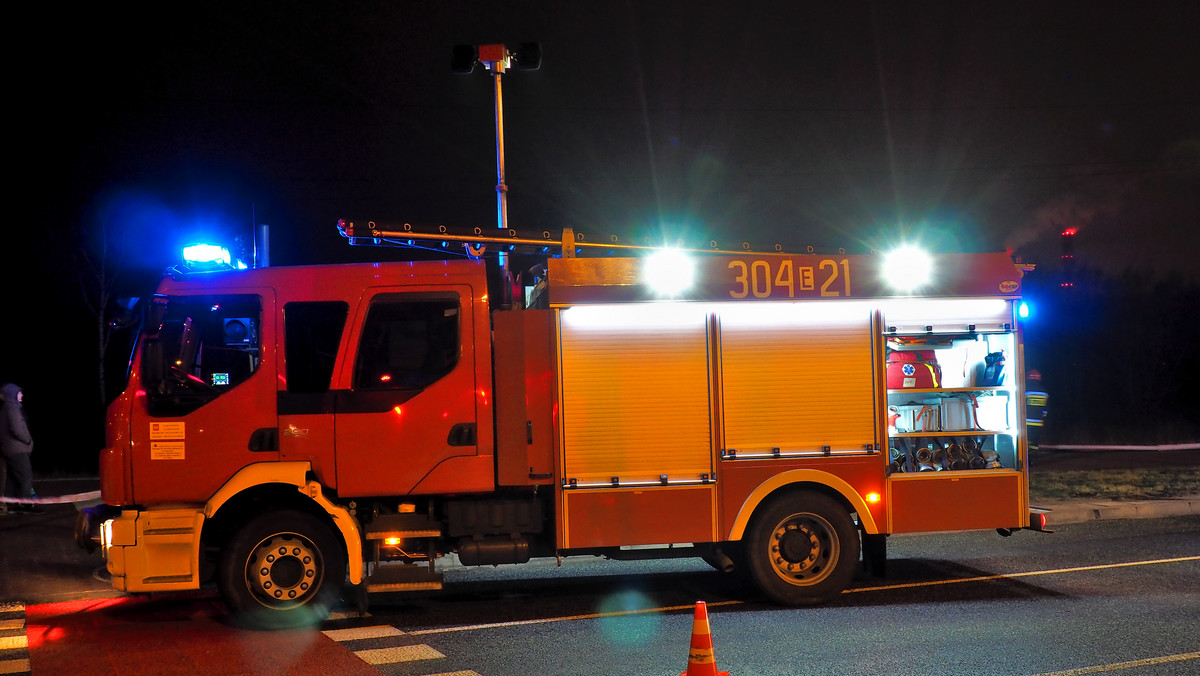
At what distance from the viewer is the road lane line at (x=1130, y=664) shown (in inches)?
227

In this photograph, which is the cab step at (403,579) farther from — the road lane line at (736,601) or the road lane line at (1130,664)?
the road lane line at (1130,664)

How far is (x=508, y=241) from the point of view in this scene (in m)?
8.89

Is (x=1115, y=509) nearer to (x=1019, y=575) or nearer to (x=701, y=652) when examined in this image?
(x=1019, y=575)

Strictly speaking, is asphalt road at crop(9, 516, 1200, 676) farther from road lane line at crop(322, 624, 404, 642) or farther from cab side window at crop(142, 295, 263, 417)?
cab side window at crop(142, 295, 263, 417)

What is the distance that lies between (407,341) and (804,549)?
3.72 metres

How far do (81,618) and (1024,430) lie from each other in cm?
815

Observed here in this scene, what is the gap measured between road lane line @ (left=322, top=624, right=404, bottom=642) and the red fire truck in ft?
1.13

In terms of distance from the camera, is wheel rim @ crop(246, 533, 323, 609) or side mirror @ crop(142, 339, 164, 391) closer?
side mirror @ crop(142, 339, 164, 391)

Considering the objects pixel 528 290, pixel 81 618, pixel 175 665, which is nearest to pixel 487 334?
pixel 528 290

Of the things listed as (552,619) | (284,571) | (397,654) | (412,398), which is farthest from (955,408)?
(284,571)

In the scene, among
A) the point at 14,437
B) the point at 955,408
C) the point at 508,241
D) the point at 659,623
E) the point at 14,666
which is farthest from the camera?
the point at 14,437

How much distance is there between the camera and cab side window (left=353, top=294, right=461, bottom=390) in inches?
304

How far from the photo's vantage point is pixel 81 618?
793cm

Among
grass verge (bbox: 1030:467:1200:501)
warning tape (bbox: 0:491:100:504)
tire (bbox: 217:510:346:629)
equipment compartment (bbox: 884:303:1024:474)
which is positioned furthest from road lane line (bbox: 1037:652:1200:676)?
Result: warning tape (bbox: 0:491:100:504)
